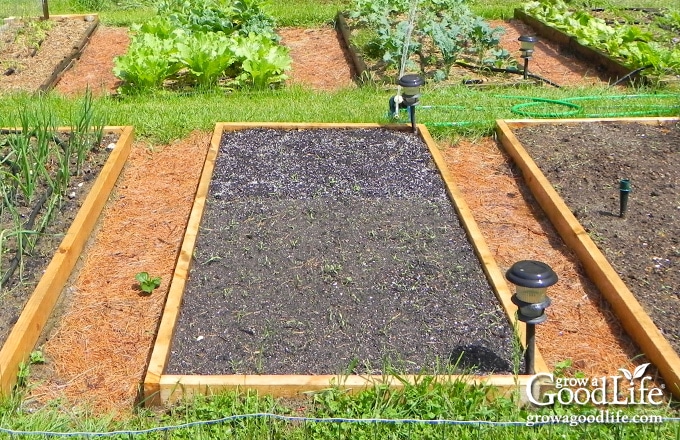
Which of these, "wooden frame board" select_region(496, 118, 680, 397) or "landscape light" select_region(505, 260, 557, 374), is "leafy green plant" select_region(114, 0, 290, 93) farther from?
"landscape light" select_region(505, 260, 557, 374)

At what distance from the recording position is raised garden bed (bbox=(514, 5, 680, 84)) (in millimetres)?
7527

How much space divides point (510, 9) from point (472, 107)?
5081 mm

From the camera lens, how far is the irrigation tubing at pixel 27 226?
416cm

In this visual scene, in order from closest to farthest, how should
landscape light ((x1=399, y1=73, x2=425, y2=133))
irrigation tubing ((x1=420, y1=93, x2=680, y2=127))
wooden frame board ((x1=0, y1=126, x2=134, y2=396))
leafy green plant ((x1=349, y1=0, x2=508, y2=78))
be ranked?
wooden frame board ((x1=0, y1=126, x2=134, y2=396)) → landscape light ((x1=399, y1=73, x2=425, y2=133)) → irrigation tubing ((x1=420, y1=93, x2=680, y2=127)) → leafy green plant ((x1=349, y1=0, x2=508, y2=78))

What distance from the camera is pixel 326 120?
6605mm

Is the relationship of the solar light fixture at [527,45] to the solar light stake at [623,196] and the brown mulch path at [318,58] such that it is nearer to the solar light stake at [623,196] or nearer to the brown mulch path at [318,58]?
the brown mulch path at [318,58]

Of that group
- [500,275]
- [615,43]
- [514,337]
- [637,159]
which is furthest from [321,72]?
[514,337]

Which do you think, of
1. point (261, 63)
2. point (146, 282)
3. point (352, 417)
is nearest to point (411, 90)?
point (261, 63)

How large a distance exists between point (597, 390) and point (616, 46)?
5701mm

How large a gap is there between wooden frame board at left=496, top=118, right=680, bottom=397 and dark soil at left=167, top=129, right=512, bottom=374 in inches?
24.3

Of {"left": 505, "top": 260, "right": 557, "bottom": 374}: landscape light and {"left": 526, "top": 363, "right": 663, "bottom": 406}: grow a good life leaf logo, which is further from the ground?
{"left": 505, "top": 260, "right": 557, "bottom": 374}: landscape light

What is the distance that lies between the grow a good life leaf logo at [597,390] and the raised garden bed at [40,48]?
18.6 ft

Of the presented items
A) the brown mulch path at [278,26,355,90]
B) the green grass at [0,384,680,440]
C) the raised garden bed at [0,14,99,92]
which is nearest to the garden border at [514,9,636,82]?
the brown mulch path at [278,26,355,90]

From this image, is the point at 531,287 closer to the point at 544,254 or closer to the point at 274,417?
the point at 274,417
